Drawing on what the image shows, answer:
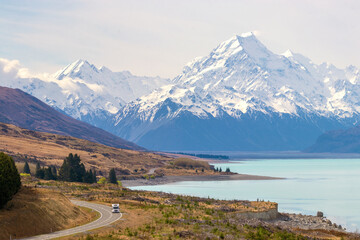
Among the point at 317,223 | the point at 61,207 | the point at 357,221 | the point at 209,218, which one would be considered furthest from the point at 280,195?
the point at 61,207

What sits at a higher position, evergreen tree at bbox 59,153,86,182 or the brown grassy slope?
evergreen tree at bbox 59,153,86,182

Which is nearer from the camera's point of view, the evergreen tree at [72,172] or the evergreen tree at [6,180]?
the evergreen tree at [6,180]

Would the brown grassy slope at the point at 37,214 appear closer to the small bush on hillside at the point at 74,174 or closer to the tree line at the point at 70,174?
the tree line at the point at 70,174

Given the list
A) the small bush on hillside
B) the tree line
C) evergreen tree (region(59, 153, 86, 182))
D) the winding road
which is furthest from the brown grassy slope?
evergreen tree (region(59, 153, 86, 182))

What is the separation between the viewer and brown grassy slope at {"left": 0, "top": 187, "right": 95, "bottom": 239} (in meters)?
53.7

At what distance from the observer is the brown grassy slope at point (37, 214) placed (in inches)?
2114

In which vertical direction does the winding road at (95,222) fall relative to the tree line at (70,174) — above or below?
below

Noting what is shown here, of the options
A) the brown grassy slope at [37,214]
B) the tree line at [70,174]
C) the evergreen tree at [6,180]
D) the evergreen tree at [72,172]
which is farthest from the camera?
the evergreen tree at [72,172]

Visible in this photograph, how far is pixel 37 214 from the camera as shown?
57969 millimetres

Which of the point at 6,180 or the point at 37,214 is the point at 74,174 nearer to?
the point at 37,214

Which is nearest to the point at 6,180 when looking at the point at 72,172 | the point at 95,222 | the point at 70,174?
the point at 95,222

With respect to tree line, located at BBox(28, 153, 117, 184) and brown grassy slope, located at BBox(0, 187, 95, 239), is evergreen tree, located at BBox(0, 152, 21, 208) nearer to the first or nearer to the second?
brown grassy slope, located at BBox(0, 187, 95, 239)

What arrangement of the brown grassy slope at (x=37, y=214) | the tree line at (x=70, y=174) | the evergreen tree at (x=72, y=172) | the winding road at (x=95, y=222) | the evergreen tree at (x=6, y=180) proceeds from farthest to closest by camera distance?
the evergreen tree at (x=72, y=172), the tree line at (x=70, y=174), the evergreen tree at (x=6, y=180), the winding road at (x=95, y=222), the brown grassy slope at (x=37, y=214)

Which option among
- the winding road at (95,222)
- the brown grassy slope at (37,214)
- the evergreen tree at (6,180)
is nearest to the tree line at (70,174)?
the winding road at (95,222)
